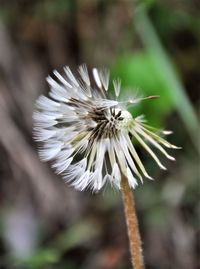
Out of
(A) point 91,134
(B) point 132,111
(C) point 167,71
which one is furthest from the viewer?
(C) point 167,71

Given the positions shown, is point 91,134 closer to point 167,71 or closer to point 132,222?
point 132,222

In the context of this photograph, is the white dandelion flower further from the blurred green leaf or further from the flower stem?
the blurred green leaf

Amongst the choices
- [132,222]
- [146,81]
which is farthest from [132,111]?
[132,222]

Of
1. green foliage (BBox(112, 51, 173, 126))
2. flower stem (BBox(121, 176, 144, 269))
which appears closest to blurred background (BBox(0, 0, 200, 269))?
green foliage (BBox(112, 51, 173, 126))

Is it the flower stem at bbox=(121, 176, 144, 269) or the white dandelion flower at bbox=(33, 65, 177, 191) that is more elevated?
the white dandelion flower at bbox=(33, 65, 177, 191)

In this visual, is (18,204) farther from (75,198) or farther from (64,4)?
(64,4)

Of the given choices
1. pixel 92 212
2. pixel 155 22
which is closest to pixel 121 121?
pixel 92 212
